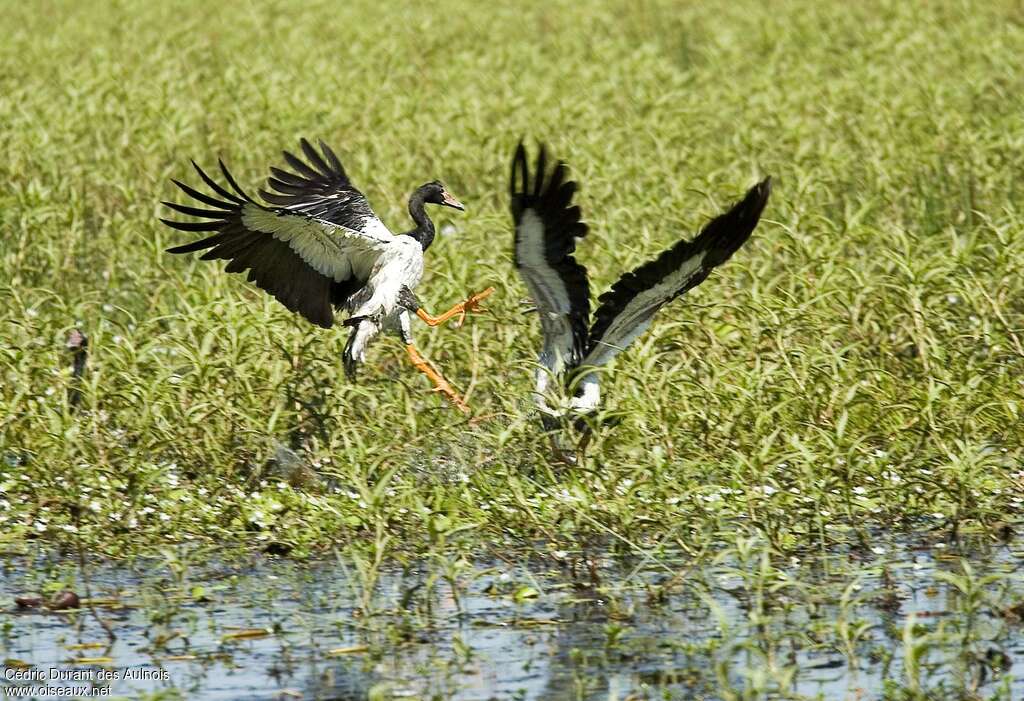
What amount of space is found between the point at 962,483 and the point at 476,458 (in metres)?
1.66

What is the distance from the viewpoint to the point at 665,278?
5957 mm

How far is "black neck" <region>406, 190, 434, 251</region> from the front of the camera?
7465 millimetres

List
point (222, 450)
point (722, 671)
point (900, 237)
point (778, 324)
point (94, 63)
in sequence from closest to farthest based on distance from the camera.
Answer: point (722, 671) < point (222, 450) < point (778, 324) < point (900, 237) < point (94, 63)

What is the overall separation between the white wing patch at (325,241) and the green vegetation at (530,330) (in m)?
0.30

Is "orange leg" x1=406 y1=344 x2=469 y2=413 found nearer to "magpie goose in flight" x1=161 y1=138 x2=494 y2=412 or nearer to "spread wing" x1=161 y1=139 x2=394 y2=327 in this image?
"magpie goose in flight" x1=161 y1=138 x2=494 y2=412

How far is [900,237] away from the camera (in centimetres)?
762

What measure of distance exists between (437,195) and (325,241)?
1.04m

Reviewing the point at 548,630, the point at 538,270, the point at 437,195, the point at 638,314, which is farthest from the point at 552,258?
the point at 437,195

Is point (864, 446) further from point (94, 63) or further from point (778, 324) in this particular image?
point (94, 63)

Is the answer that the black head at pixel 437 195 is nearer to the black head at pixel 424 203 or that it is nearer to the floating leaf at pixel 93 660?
the black head at pixel 424 203

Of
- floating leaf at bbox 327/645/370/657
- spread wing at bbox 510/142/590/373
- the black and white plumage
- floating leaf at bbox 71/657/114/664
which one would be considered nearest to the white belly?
the black and white plumage

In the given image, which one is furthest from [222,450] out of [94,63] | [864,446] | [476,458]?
[94,63]

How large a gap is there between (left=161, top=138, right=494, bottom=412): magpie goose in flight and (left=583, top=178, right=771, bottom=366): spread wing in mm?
671

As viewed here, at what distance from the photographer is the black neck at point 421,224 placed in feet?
24.5
